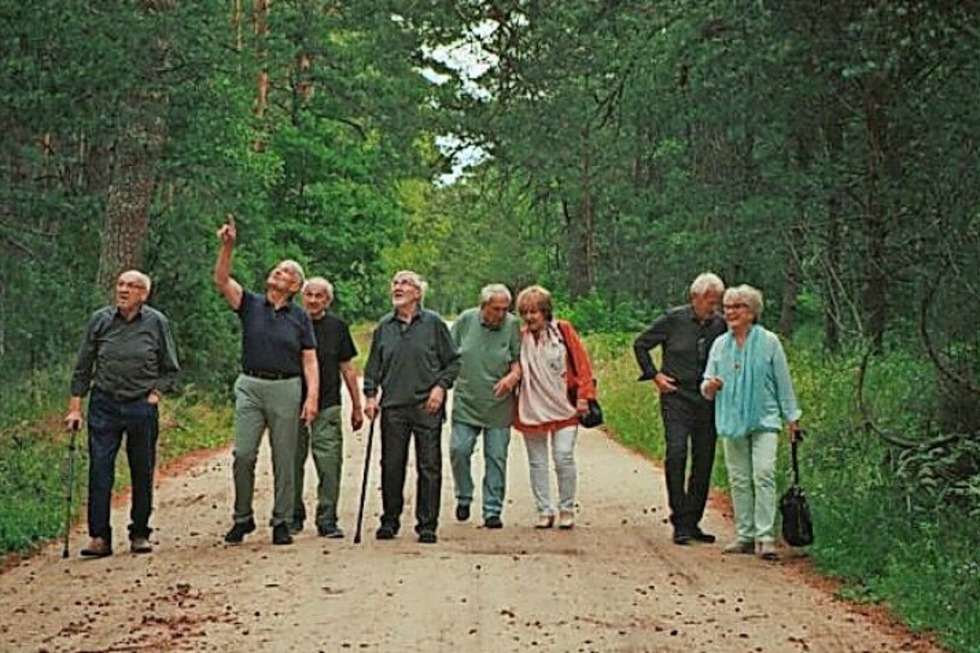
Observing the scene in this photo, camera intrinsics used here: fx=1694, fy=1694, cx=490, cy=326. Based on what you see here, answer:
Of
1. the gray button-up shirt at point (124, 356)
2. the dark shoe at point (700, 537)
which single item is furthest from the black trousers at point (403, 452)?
the dark shoe at point (700, 537)

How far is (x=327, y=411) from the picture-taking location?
1259 cm

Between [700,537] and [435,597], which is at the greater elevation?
[700,537]

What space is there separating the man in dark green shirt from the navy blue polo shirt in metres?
0.62

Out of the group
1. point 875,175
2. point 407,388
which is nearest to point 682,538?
point 407,388

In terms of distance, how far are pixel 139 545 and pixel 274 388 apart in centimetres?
143

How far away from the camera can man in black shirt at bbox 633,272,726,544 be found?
1250 cm

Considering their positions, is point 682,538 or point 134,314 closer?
point 134,314

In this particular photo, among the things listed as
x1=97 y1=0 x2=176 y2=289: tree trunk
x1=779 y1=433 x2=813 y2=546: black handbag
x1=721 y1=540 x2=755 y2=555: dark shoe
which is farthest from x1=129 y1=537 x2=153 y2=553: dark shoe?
x1=97 y1=0 x2=176 y2=289: tree trunk

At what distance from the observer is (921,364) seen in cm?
1327

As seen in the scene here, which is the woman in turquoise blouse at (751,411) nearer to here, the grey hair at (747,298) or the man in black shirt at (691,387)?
the grey hair at (747,298)

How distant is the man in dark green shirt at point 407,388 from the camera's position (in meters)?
12.3

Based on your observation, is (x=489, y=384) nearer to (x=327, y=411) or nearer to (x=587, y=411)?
(x=587, y=411)

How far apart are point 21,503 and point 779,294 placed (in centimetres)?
2626

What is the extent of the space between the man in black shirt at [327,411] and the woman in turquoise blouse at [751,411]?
275 centimetres
